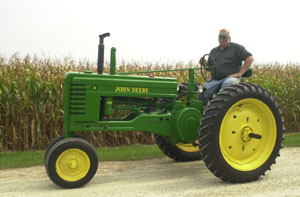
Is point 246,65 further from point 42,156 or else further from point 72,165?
point 42,156

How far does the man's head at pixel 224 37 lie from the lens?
6172 mm

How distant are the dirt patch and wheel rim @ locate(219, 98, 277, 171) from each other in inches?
11.9

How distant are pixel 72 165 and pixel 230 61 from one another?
A: 9.14 feet

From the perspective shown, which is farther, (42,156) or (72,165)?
(42,156)

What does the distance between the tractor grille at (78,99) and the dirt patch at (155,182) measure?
37.6 inches

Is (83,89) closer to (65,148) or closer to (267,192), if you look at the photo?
(65,148)

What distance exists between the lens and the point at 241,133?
5.38 meters

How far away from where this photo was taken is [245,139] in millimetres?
5367

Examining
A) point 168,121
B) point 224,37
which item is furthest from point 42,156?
point 224,37

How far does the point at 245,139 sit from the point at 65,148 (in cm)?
236

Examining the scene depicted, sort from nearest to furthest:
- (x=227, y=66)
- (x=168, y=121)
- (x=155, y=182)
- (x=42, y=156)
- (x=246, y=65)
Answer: (x=155, y=182)
(x=168, y=121)
(x=246, y=65)
(x=227, y=66)
(x=42, y=156)

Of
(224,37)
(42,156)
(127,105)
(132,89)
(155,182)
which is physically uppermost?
(224,37)

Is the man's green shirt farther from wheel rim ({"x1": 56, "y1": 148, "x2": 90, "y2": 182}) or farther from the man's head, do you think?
wheel rim ({"x1": 56, "y1": 148, "x2": 90, "y2": 182})

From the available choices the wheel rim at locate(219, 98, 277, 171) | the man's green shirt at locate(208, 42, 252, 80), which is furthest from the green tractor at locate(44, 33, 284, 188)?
the man's green shirt at locate(208, 42, 252, 80)
